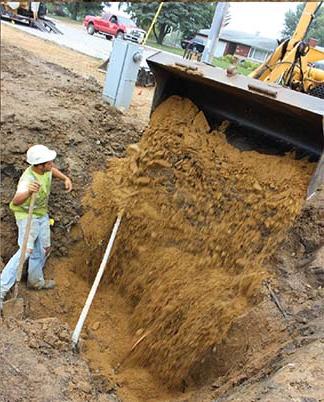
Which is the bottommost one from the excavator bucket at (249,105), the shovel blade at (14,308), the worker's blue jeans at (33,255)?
the shovel blade at (14,308)

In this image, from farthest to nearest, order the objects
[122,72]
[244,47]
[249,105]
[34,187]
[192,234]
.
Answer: [244,47] < [122,72] < [249,105] < [192,234] < [34,187]

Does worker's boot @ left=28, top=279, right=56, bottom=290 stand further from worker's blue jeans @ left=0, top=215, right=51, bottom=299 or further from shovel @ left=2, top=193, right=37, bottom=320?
shovel @ left=2, top=193, right=37, bottom=320

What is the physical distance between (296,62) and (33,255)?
157 inches

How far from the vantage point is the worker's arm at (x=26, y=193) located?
14.6 feet

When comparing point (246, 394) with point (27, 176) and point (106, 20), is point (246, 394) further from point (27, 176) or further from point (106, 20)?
point (106, 20)

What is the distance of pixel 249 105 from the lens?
4906 millimetres

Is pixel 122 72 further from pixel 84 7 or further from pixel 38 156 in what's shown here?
pixel 38 156

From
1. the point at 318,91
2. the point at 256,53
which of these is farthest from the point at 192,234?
the point at 256,53

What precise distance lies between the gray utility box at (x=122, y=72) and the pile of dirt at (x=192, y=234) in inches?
Answer: 171

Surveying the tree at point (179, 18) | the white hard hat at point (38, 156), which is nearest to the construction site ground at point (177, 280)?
the white hard hat at point (38, 156)

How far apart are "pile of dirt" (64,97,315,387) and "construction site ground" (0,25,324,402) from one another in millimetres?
11

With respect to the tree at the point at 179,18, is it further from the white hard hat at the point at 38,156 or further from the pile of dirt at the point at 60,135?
the white hard hat at the point at 38,156

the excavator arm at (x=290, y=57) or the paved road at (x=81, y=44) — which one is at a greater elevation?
the excavator arm at (x=290, y=57)

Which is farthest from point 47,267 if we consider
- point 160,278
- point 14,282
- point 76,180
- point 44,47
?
point 44,47
